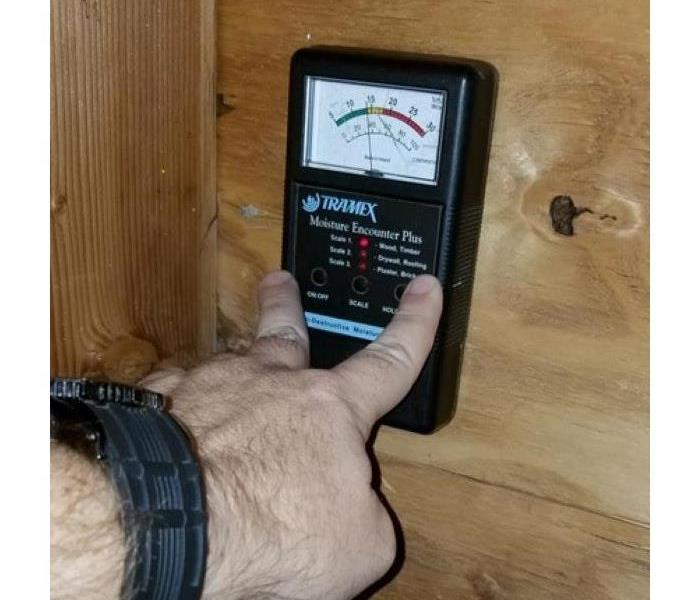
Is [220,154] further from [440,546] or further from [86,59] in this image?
[440,546]

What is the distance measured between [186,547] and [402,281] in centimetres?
28

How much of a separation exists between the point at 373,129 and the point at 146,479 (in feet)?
1.04

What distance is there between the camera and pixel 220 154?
832 mm

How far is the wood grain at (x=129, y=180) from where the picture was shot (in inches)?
27.3

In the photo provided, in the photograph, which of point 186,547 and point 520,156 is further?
point 520,156

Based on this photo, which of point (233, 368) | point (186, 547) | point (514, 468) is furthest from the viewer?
point (514, 468)

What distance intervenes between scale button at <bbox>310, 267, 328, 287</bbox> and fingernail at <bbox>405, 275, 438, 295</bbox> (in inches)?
2.9

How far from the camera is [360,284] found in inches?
29.1

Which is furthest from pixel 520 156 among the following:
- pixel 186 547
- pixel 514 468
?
pixel 186 547

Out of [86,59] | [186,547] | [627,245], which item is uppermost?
[86,59]

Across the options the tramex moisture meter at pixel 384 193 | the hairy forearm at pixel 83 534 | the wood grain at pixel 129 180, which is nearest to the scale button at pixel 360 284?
the tramex moisture meter at pixel 384 193

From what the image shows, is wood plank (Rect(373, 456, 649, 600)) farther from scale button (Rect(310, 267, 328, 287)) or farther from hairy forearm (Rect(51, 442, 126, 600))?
hairy forearm (Rect(51, 442, 126, 600))

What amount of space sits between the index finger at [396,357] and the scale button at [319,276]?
0.07m

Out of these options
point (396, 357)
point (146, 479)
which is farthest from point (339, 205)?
point (146, 479)
